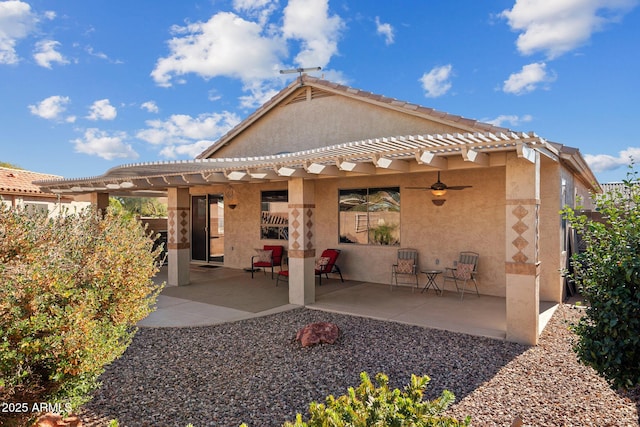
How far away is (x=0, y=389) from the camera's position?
281cm

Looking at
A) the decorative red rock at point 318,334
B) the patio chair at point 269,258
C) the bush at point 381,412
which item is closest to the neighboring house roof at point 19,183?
the patio chair at point 269,258

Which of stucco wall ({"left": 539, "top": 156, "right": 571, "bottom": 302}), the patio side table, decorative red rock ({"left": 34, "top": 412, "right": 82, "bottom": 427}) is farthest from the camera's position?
the patio side table

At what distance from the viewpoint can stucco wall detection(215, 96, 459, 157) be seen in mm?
10867

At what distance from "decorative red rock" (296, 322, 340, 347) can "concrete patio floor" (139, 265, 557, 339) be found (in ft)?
5.16

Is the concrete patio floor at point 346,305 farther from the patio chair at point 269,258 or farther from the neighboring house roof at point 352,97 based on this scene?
the neighboring house roof at point 352,97

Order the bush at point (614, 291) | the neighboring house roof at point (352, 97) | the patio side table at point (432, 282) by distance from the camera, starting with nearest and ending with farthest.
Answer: the bush at point (614, 291) < the neighboring house roof at point (352, 97) < the patio side table at point (432, 282)

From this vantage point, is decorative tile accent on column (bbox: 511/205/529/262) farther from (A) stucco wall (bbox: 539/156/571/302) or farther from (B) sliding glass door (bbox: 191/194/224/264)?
(B) sliding glass door (bbox: 191/194/224/264)

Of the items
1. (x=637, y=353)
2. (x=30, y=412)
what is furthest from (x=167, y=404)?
(x=637, y=353)

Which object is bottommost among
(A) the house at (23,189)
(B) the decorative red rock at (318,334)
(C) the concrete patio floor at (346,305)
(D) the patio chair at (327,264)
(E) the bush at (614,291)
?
(C) the concrete patio floor at (346,305)

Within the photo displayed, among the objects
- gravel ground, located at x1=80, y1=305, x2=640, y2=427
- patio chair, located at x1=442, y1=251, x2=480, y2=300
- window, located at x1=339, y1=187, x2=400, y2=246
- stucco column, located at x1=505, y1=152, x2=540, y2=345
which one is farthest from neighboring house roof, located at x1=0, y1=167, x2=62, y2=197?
stucco column, located at x1=505, y1=152, x2=540, y2=345

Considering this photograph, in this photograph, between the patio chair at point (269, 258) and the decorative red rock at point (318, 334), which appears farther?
the patio chair at point (269, 258)

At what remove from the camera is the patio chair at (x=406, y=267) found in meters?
9.87

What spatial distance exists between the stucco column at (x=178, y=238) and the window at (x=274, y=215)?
286 cm

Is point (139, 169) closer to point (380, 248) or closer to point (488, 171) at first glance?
point (380, 248)
